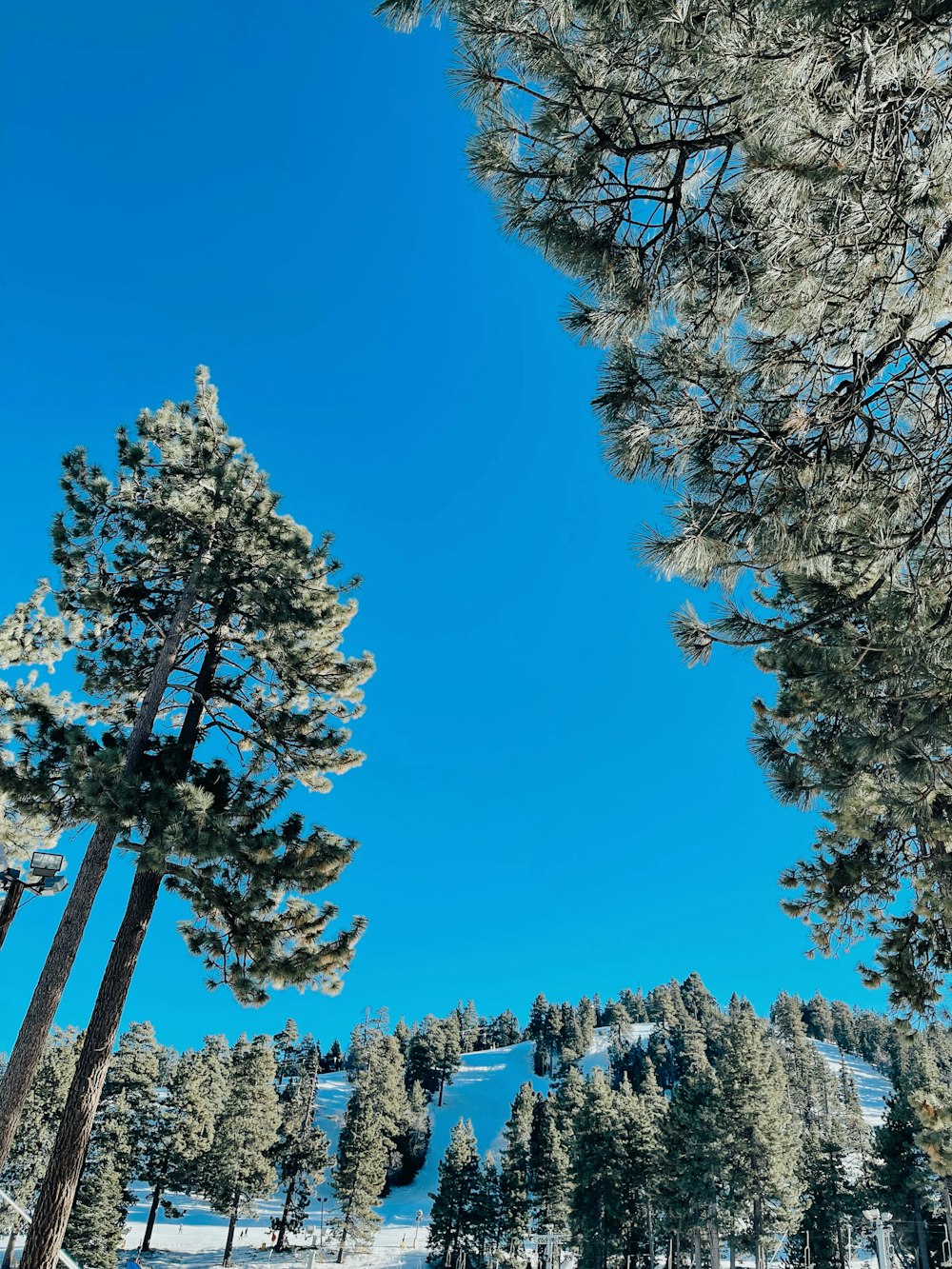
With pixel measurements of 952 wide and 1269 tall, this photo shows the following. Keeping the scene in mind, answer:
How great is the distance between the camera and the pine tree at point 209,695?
26.1ft

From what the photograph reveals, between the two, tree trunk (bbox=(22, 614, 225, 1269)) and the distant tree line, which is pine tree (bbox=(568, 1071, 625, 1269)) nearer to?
the distant tree line

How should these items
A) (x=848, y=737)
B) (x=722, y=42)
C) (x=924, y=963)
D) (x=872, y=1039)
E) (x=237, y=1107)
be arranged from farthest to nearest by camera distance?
(x=872, y=1039), (x=237, y=1107), (x=924, y=963), (x=848, y=737), (x=722, y=42)

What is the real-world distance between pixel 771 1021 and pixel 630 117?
104 metres

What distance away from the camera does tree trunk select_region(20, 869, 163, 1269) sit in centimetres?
684

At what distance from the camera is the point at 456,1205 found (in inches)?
1572

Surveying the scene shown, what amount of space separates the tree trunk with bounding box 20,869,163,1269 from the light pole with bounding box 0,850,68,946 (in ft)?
2.90

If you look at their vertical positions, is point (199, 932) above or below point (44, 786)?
below

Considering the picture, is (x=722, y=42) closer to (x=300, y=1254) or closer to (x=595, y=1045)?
(x=300, y=1254)

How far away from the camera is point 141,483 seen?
10.3 meters

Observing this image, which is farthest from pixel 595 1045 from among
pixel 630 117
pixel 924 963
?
pixel 630 117

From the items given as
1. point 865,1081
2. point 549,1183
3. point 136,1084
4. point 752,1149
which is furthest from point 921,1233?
point 865,1081

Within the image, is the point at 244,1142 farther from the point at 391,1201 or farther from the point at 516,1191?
the point at 391,1201

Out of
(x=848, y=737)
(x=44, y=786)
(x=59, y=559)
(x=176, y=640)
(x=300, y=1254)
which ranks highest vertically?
(x=59, y=559)

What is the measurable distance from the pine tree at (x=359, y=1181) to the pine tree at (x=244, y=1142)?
13.8 ft
